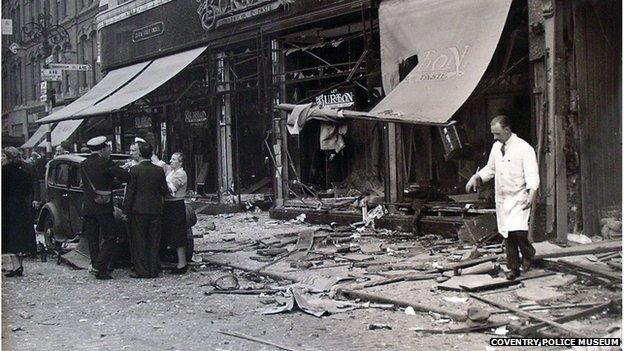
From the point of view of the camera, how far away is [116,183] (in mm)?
11008

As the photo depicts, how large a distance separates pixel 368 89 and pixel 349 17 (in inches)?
76.4

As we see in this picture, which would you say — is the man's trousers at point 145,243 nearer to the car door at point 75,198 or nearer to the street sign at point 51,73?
the car door at point 75,198

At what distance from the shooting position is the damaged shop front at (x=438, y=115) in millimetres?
9984

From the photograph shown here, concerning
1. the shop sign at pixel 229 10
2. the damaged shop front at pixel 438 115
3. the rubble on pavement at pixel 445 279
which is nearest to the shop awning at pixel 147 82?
the shop sign at pixel 229 10

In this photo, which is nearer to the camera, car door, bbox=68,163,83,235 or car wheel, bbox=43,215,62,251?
car door, bbox=68,163,83,235

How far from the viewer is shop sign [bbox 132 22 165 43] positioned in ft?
68.6

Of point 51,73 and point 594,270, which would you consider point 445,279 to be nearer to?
point 594,270

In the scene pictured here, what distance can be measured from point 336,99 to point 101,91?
9061mm

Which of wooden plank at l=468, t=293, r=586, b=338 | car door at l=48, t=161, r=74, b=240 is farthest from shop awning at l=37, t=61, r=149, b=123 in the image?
wooden plank at l=468, t=293, r=586, b=338

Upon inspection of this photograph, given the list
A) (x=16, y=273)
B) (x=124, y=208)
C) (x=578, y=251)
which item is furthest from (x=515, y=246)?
(x=16, y=273)

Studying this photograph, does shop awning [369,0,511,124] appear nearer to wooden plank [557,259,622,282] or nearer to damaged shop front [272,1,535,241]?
damaged shop front [272,1,535,241]

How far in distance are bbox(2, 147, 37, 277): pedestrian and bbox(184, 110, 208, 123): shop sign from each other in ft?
31.9

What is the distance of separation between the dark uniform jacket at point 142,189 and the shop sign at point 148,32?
1202cm

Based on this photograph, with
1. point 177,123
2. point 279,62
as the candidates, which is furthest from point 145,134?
point 279,62
